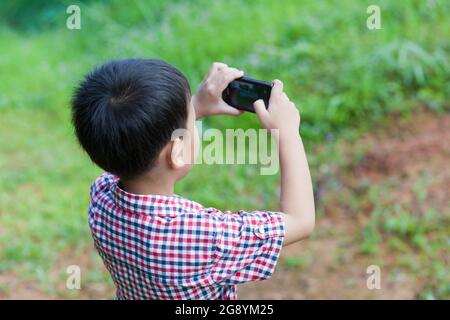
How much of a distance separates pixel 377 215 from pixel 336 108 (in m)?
0.94

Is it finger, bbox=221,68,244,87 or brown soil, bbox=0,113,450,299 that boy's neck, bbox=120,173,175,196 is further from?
brown soil, bbox=0,113,450,299

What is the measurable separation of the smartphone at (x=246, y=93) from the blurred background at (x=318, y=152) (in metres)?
1.46

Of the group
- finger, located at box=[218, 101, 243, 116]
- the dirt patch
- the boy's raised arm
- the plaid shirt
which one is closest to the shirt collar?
the plaid shirt

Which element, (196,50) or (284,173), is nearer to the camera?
(284,173)

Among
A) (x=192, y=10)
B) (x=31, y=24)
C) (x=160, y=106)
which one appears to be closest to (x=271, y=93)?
(x=160, y=106)

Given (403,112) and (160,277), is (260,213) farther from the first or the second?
(403,112)

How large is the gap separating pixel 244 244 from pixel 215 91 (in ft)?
1.44

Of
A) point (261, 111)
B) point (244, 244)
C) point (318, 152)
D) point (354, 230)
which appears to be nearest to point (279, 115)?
point (261, 111)

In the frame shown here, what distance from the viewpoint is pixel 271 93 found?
5.38 ft

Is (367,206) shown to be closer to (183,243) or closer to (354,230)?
(354,230)

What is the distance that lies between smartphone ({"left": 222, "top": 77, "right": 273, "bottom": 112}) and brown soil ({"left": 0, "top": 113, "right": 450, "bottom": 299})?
1.46 m

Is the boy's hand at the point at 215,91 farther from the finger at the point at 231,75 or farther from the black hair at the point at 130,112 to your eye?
the black hair at the point at 130,112

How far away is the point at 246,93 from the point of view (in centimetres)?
171

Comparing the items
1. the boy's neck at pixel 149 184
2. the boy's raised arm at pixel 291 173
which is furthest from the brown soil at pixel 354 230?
the boy's neck at pixel 149 184
